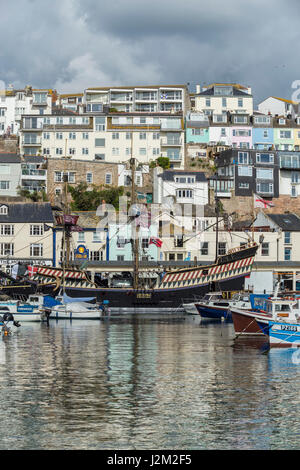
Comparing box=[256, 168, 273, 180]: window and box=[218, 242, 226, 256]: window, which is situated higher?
box=[256, 168, 273, 180]: window

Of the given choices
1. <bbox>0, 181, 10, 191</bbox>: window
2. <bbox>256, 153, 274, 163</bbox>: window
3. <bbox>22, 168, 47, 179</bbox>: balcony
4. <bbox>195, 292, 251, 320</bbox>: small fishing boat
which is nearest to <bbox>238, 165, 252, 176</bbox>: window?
<bbox>256, 153, 274, 163</bbox>: window

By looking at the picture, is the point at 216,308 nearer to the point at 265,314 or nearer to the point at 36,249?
the point at 265,314

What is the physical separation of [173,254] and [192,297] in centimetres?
1208

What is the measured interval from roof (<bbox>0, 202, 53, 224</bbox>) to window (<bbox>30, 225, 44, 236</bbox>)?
0.69m

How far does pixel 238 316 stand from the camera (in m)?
52.9

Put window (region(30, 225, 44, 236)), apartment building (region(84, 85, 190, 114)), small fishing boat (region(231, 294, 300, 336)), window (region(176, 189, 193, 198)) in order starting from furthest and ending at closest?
apartment building (region(84, 85, 190, 114))
window (region(176, 189, 193, 198))
window (region(30, 225, 44, 236))
small fishing boat (region(231, 294, 300, 336))

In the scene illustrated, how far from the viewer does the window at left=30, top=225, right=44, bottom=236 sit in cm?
9894

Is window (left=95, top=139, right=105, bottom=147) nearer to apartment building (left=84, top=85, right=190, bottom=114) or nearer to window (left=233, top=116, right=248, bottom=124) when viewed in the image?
apartment building (left=84, top=85, right=190, bottom=114)

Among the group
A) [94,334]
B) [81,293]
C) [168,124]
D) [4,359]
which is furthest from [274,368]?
[168,124]

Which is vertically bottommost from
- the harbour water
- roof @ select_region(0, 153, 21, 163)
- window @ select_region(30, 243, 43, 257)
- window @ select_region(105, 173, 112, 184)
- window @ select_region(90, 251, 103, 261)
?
the harbour water

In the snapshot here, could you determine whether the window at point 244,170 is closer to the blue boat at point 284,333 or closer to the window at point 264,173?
the window at point 264,173

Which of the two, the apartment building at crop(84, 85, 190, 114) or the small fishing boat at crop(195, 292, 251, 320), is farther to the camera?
the apartment building at crop(84, 85, 190, 114)

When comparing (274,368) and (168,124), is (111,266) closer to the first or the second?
(168,124)

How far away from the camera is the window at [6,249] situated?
9794 cm
